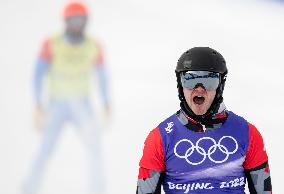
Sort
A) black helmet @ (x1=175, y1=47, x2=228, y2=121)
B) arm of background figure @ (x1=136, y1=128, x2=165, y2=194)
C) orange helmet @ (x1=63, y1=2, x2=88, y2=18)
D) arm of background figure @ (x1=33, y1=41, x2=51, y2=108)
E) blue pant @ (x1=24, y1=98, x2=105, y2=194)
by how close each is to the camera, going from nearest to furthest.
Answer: arm of background figure @ (x1=136, y1=128, x2=165, y2=194)
black helmet @ (x1=175, y1=47, x2=228, y2=121)
blue pant @ (x1=24, y1=98, x2=105, y2=194)
arm of background figure @ (x1=33, y1=41, x2=51, y2=108)
orange helmet @ (x1=63, y1=2, x2=88, y2=18)

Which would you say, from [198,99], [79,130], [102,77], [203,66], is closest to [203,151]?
[198,99]

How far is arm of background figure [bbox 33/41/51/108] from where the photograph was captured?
600 centimetres

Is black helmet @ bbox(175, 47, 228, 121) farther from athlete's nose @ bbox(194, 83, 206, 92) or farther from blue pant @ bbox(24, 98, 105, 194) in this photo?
blue pant @ bbox(24, 98, 105, 194)

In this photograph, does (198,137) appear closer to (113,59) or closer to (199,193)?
(199,193)

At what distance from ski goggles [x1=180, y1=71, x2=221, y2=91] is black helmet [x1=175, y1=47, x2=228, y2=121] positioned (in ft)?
0.06

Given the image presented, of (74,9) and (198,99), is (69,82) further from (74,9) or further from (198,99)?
(198,99)

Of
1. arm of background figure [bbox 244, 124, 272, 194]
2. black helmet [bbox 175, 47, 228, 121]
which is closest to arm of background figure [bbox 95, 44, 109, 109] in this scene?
black helmet [bbox 175, 47, 228, 121]

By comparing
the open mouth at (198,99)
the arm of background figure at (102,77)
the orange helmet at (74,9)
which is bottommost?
the arm of background figure at (102,77)

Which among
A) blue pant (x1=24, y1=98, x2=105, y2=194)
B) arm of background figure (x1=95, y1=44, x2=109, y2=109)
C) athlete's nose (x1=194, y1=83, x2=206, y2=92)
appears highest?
athlete's nose (x1=194, y1=83, x2=206, y2=92)

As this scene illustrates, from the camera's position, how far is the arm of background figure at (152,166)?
103 inches

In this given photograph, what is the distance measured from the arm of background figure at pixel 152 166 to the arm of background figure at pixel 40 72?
11.5 feet

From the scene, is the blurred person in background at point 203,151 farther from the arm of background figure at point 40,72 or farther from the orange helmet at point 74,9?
the orange helmet at point 74,9

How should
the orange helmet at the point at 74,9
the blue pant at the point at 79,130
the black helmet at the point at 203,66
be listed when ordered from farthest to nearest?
the orange helmet at the point at 74,9, the blue pant at the point at 79,130, the black helmet at the point at 203,66

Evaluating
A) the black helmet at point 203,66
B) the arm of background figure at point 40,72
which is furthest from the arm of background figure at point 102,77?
the black helmet at point 203,66
